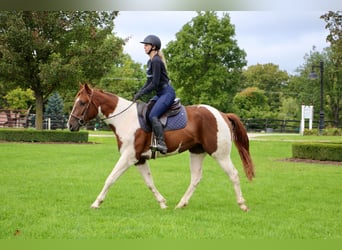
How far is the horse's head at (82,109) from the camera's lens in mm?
5684

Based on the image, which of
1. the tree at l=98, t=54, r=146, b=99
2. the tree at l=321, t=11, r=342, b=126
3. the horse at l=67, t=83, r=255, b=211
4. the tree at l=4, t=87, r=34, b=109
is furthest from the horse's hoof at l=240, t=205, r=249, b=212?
the tree at l=98, t=54, r=146, b=99

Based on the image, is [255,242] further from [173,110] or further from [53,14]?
[53,14]

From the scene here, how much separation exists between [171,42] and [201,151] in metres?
12.0

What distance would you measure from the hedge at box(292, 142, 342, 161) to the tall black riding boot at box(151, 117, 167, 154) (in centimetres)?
766

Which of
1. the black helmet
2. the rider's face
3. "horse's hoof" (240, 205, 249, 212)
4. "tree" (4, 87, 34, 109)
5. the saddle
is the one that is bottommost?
"horse's hoof" (240, 205, 249, 212)

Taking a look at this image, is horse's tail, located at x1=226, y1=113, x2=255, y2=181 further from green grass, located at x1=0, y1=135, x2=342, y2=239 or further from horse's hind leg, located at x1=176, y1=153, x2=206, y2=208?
green grass, located at x1=0, y1=135, x2=342, y2=239

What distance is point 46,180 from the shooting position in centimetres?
820

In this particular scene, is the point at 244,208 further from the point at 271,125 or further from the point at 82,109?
the point at 271,125

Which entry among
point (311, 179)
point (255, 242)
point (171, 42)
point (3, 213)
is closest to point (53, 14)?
point (171, 42)

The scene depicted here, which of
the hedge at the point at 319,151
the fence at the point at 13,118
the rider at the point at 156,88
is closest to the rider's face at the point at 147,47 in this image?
the rider at the point at 156,88

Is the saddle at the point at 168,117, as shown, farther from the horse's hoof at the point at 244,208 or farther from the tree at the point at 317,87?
the tree at the point at 317,87

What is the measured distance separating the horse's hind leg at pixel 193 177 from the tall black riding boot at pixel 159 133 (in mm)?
653

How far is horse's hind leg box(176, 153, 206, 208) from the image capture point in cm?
595

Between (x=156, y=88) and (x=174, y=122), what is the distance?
46cm
